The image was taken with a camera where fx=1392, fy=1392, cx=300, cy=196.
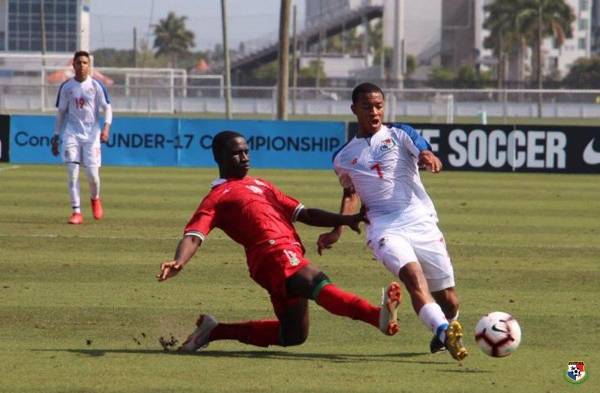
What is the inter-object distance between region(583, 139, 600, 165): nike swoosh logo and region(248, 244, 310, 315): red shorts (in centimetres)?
2183

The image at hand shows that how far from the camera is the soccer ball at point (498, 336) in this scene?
8664mm

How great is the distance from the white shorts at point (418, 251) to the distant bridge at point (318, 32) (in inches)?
3205

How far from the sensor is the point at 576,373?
342 inches

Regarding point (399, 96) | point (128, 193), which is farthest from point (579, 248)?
point (399, 96)

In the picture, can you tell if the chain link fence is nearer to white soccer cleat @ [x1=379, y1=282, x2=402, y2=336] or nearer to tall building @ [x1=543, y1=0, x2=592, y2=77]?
white soccer cleat @ [x1=379, y1=282, x2=402, y2=336]

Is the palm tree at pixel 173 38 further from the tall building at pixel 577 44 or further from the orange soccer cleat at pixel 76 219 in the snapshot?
the orange soccer cleat at pixel 76 219

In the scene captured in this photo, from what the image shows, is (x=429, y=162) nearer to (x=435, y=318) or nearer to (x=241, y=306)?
(x=435, y=318)

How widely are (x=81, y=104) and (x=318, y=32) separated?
8100 centimetres

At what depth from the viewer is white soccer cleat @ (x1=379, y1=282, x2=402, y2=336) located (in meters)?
8.70

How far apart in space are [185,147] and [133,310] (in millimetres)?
20555

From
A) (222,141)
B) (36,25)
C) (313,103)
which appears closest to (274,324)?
(222,141)

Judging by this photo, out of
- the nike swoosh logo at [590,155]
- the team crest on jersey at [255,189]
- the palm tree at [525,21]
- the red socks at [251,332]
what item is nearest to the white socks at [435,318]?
the red socks at [251,332]

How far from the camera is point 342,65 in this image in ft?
363

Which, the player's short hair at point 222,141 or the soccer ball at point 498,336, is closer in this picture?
the soccer ball at point 498,336
